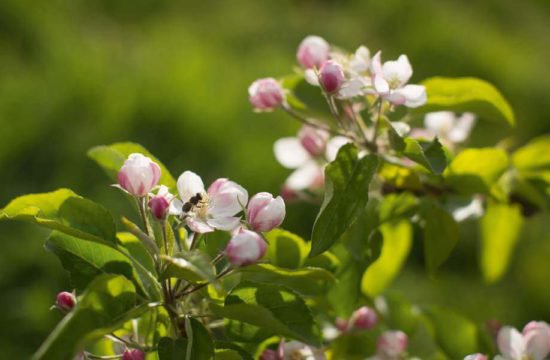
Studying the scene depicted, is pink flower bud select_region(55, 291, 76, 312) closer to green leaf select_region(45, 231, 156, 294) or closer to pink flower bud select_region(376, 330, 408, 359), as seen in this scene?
green leaf select_region(45, 231, 156, 294)

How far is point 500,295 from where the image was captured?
256 centimetres

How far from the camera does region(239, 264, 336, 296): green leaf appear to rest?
0.64m

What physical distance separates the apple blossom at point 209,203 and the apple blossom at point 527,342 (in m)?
0.28

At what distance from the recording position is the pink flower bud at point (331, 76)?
0.75 m

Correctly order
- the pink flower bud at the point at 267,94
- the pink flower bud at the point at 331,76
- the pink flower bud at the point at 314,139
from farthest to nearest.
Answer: the pink flower bud at the point at 314,139 < the pink flower bud at the point at 267,94 < the pink flower bud at the point at 331,76

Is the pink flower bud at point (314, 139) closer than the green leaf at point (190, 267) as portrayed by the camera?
No

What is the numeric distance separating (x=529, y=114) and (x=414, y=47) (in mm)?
612

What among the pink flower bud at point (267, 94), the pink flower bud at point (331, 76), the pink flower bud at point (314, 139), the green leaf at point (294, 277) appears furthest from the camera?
the pink flower bud at point (314, 139)

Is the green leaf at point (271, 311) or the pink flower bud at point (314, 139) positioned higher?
the pink flower bud at point (314, 139)

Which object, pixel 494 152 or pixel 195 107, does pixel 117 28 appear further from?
pixel 494 152

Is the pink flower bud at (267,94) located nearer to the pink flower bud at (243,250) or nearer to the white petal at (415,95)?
the white petal at (415,95)

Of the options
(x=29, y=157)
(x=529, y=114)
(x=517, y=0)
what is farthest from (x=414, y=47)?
(x=29, y=157)

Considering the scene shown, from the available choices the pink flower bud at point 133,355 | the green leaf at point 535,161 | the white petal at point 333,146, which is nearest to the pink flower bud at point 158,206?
the pink flower bud at point 133,355

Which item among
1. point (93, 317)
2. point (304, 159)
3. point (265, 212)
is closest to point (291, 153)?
point (304, 159)
